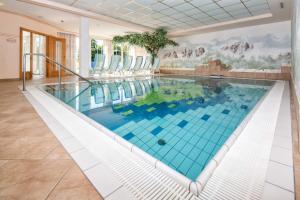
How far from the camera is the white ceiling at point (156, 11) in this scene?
7.03 meters

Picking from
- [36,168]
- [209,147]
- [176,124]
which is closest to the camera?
[36,168]

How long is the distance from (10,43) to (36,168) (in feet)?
29.0

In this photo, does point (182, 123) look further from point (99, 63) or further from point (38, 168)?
point (99, 63)

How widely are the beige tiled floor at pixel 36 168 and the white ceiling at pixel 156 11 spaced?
670cm

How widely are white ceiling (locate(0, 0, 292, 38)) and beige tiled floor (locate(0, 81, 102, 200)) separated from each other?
6.70 meters

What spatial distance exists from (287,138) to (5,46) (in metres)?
9.93

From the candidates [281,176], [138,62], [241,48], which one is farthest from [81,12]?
[241,48]

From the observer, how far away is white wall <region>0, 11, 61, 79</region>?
746cm

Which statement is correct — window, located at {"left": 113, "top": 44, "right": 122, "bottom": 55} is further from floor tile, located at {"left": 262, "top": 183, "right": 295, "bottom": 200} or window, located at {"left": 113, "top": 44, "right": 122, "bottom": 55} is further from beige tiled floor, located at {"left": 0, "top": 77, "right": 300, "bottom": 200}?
floor tile, located at {"left": 262, "top": 183, "right": 295, "bottom": 200}

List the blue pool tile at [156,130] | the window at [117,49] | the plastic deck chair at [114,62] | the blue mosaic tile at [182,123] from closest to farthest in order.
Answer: the blue pool tile at [156,130] → the blue mosaic tile at [182,123] → the plastic deck chair at [114,62] → the window at [117,49]

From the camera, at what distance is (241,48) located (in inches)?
434

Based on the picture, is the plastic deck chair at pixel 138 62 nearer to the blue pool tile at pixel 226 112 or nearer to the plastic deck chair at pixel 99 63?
the plastic deck chair at pixel 99 63

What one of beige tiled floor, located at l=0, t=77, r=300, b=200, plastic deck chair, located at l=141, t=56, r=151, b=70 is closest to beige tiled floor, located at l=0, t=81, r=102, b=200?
beige tiled floor, located at l=0, t=77, r=300, b=200

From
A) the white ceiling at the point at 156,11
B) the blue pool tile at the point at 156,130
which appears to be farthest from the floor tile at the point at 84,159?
the white ceiling at the point at 156,11
